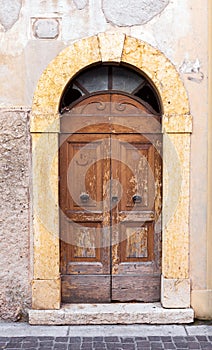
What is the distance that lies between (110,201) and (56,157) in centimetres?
77

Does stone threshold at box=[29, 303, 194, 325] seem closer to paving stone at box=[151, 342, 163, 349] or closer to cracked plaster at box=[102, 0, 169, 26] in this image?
paving stone at box=[151, 342, 163, 349]

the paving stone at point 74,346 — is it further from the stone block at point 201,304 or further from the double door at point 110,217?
the stone block at point 201,304

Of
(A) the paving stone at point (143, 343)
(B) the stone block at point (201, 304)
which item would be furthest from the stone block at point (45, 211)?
(B) the stone block at point (201, 304)

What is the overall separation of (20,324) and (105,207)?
5.05 feet

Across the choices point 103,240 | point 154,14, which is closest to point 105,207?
point 103,240

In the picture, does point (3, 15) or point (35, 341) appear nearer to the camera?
point (35, 341)

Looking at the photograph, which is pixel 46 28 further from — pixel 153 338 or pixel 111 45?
pixel 153 338

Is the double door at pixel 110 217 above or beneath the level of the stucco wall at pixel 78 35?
beneath

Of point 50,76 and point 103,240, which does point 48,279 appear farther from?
point 50,76

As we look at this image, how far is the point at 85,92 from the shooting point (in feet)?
16.9

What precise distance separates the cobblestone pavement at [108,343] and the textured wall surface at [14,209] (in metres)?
0.54

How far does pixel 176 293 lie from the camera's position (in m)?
5.04

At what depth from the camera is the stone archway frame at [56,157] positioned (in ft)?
16.2

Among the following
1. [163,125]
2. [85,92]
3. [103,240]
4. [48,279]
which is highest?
[85,92]
